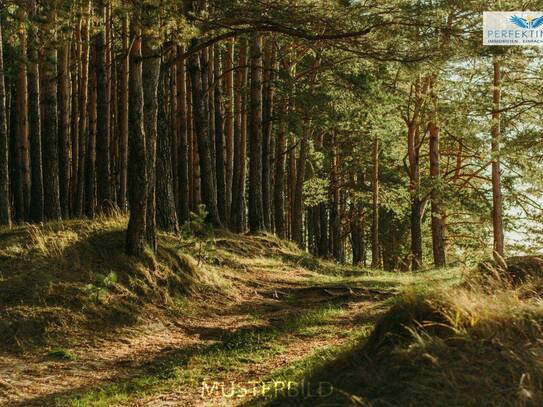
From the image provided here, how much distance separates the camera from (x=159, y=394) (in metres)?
6.52

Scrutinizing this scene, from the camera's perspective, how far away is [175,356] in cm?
803

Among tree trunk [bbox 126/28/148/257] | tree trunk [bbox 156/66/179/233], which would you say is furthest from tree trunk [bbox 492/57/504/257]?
tree trunk [bbox 126/28/148/257]

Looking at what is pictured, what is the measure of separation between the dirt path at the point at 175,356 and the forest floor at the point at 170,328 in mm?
18

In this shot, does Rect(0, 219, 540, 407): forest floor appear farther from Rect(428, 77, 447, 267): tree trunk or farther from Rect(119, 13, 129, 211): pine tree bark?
Rect(428, 77, 447, 267): tree trunk

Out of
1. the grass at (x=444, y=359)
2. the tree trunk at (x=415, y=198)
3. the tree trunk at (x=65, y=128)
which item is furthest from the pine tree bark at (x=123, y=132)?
the grass at (x=444, y=359)

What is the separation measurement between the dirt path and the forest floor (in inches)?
0.7

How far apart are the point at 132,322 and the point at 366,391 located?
553 cm

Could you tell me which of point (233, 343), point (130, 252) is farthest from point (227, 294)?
point (233, 343)

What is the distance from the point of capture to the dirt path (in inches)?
256

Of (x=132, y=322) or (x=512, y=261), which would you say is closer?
(x=512, y=261)

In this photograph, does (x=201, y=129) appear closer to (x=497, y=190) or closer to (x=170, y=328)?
(x=170, y=328)

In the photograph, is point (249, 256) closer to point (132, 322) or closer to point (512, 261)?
point (132, 322)

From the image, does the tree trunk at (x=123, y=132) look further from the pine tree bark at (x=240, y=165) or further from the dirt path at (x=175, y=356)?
the dirt path at (x=175, y=356)

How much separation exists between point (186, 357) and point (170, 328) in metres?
1.55
